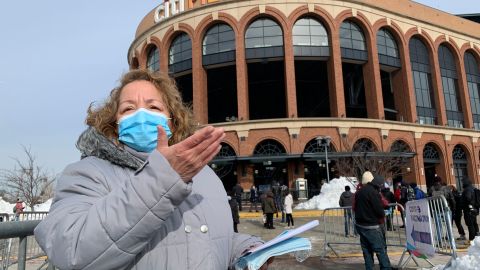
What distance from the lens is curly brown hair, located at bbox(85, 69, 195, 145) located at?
2.08 meters

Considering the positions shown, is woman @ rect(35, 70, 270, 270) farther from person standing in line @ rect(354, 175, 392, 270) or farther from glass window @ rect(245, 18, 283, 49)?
glass window @ rect(245, 18, 283, 49)

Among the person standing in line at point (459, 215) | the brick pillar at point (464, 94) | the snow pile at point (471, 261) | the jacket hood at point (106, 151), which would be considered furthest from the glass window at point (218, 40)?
the jacket hood at point (106, 151)

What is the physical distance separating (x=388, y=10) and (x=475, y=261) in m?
35.1

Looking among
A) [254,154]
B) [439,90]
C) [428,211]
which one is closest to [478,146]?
[439,90]

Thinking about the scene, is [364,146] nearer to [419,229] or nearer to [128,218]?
[419,229]

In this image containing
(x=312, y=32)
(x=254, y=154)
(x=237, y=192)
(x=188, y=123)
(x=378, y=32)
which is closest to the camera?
(x=188, y=123)

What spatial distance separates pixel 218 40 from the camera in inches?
1320

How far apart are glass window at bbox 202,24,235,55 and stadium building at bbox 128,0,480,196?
0.32 ft

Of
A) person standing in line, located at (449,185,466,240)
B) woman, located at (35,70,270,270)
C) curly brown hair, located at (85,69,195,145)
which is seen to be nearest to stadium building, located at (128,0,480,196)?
person standing in line, located at (449,185,466,240)

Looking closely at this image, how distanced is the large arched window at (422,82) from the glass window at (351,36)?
6.36 m

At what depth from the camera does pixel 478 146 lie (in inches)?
1471

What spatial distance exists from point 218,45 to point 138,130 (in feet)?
107

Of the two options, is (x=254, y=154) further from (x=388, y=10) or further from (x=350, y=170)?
(x=388, y=10)

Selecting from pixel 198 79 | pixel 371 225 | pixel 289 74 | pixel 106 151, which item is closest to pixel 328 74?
pixel 289 74
